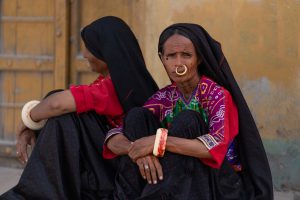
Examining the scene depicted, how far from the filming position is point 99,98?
3568 millimetres

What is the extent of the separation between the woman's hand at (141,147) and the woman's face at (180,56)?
0.38 metres

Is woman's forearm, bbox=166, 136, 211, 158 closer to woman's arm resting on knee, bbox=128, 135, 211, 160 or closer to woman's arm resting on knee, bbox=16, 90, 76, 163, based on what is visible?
woman's arm resting on knee, bbox=128, 135, 211, 160

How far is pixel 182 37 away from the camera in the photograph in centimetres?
330

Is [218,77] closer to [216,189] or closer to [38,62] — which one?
[216,189]

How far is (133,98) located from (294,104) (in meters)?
1.79

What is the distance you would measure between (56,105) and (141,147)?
1.95ft

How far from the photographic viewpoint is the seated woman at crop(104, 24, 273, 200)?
124 inches

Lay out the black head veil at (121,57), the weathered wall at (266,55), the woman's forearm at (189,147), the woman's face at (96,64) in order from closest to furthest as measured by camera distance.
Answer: the woman's forearm at (189,147), the black head veil at (121,57), the woman's face at (96,64), the weathered wall at (266,55)

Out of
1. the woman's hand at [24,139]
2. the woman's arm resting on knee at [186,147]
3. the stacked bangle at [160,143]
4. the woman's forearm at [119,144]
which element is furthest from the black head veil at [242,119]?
the woman's hand at [24,139]

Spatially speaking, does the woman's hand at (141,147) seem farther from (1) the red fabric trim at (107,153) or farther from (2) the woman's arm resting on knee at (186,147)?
(1) the red fabric trim at (107,153)

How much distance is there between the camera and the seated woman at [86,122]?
3.52 m

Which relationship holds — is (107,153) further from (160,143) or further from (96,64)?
(96,64)

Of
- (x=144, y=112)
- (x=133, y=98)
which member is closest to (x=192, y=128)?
(x=144, y=112)

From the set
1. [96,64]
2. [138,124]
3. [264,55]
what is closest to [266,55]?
[264,55]
